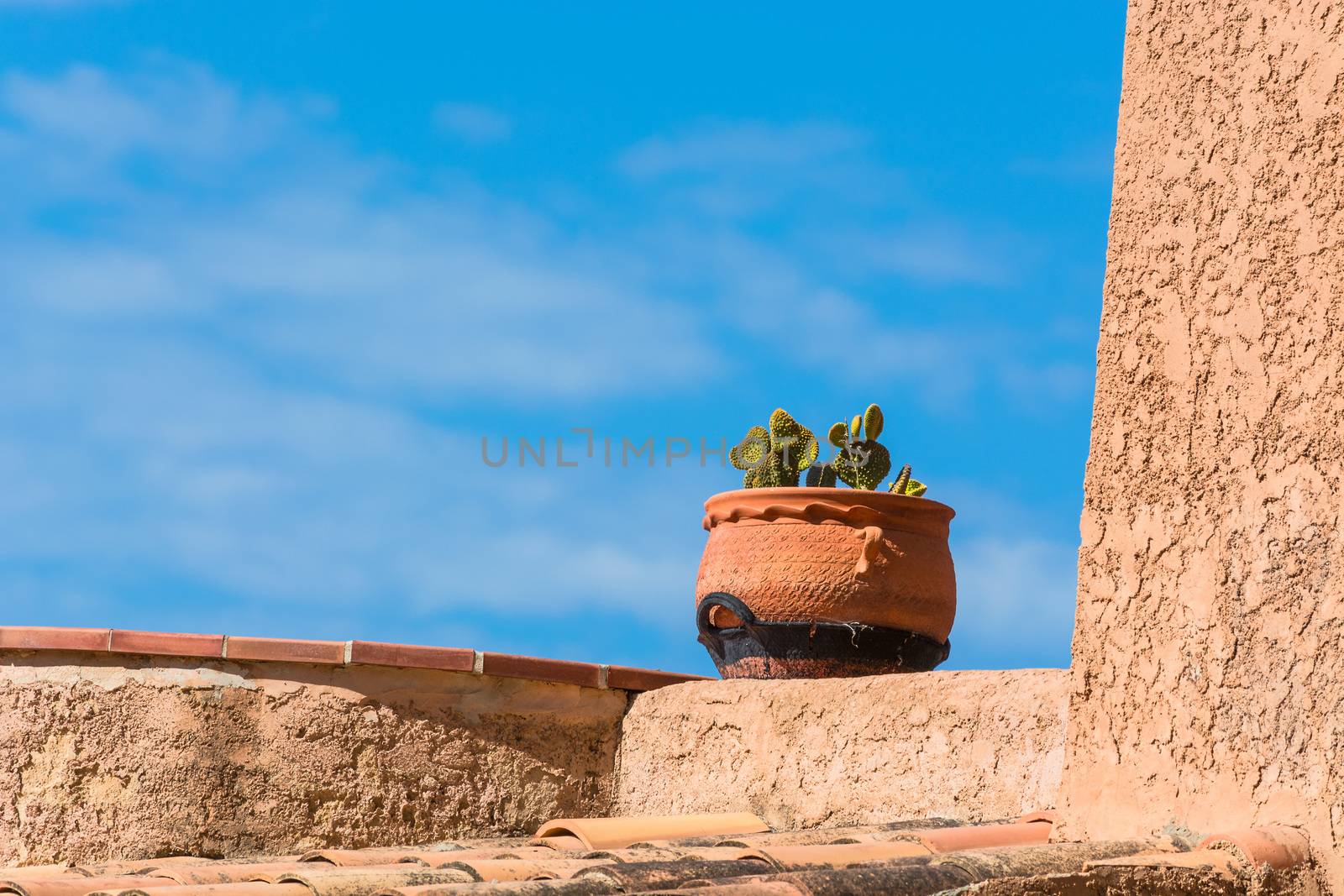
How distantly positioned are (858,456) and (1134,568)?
217 cm

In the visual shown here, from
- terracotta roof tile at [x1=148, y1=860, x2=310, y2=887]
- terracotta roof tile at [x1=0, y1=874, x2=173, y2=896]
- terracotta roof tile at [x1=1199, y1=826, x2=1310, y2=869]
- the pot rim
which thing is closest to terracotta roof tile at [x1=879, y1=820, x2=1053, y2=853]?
terracotta roof tile at [x1=1199, y1=826, x2=1310, y2=869]

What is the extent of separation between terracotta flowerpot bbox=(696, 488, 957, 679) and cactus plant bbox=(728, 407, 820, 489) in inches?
6.6

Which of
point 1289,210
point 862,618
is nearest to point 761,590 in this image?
point 862,618

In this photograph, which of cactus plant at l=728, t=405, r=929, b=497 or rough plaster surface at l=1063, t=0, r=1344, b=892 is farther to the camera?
cactus plant at l=728, t=405, r=929, b=497

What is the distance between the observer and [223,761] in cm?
385

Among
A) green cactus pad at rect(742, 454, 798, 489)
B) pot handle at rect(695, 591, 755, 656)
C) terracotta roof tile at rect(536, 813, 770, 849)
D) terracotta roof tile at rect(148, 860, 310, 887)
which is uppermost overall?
green cactus pad at rect(742, 454, 798, 489)

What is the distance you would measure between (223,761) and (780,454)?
1.81 metres

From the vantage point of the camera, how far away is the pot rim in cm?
416

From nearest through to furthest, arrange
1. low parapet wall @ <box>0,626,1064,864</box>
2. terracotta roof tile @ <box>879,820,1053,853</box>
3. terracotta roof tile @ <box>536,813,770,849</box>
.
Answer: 1. terracotta roof tile @ <box>879,820,1053,853</box>
2. terracotta roof tile @ <box>536,813,770,849</box>
3. low parapet wall @ <box>0,626,1064,864</box>

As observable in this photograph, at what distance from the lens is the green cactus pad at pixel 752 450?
14.7 ft

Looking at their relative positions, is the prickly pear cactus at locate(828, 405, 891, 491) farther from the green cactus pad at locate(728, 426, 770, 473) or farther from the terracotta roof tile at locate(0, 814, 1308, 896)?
the terracotta roof tile at locate(0, 814, 1308, 896)

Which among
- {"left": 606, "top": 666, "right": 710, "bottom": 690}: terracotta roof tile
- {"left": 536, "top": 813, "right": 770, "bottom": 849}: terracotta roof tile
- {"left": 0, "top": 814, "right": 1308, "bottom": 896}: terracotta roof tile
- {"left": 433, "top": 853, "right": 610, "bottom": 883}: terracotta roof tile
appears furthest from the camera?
{"left": 606, "top": 666, "right": 710, "bottom": 690}: terracotta roof tile

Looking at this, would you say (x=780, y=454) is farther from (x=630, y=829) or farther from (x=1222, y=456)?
(x=1222, y=456)

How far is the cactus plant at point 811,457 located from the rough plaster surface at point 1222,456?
80.0 inches
